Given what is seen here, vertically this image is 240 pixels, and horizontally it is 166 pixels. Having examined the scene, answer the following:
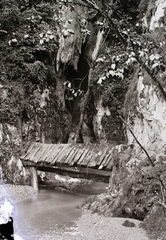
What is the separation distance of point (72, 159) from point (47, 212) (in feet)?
5.29

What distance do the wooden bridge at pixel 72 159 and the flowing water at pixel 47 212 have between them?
71 centimetres

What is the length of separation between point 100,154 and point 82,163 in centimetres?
53

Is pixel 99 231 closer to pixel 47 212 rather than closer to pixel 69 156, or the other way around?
pixel 47 212

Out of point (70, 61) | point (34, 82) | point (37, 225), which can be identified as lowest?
point (37, 225)

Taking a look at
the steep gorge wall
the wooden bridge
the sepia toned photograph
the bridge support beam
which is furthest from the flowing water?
the steep gorge wall

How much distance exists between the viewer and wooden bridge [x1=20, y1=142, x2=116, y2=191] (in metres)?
7.45

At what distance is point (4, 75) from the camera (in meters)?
10.4

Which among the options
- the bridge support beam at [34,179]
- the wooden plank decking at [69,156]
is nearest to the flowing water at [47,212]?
the bridge support beam at [34,179]

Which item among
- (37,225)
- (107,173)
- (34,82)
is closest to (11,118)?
(34,82)

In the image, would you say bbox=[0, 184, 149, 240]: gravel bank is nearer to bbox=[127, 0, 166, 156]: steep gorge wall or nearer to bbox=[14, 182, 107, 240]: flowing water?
bbox=[14, 182, 107, 240]: flowing water

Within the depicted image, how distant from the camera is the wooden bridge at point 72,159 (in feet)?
24.4

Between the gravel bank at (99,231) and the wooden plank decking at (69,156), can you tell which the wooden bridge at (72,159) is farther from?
the gravel bank at (99,231)

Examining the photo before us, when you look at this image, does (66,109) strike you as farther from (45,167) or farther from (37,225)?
(37,225)

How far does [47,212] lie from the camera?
22.8ft
